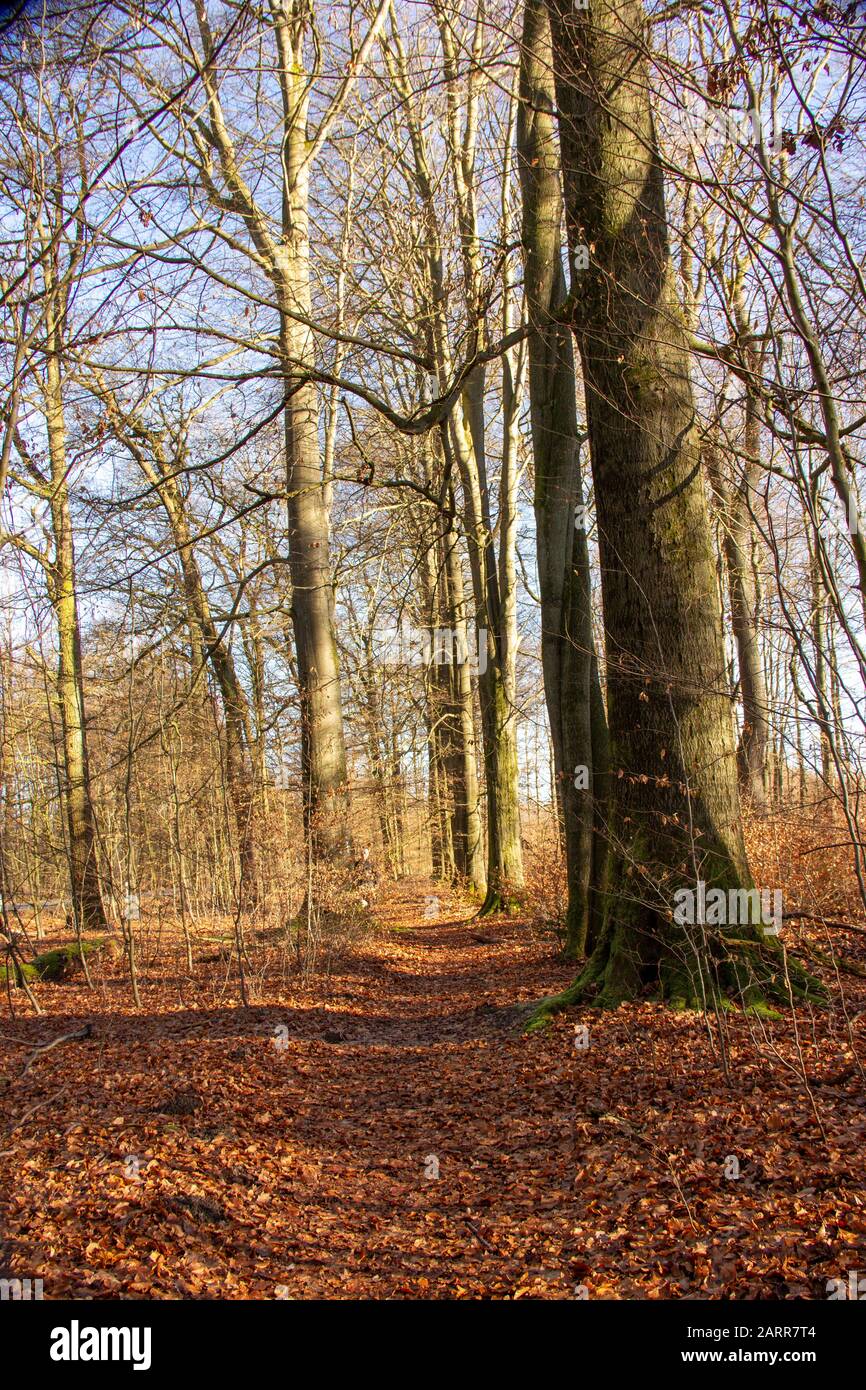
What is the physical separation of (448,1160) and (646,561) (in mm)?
3917

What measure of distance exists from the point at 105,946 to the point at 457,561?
1004cm

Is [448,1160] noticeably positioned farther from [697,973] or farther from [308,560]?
[308,560]

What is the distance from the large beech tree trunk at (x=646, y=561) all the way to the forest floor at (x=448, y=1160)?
698 mm

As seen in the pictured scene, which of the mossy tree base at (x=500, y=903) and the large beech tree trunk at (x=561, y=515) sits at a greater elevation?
the large beech tree trunk at (x=561, y=515)

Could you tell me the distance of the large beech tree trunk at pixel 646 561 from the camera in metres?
6.31

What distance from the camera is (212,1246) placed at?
13.3ft

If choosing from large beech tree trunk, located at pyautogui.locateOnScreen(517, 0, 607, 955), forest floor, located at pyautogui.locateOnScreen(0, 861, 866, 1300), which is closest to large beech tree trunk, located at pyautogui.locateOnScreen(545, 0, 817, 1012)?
forest floor, located at pyautogui.locateOnScreen(0, 861, 866, 1300)

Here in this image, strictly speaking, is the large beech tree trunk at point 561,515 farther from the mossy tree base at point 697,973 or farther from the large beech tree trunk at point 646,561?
the large beech tree trunk at point 646,561

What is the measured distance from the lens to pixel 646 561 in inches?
258

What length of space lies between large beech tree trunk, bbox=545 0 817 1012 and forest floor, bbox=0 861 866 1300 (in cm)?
70

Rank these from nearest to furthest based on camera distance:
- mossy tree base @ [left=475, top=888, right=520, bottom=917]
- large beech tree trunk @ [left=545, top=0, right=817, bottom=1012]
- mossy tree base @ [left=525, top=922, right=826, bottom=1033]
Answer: mossy tree base @ [left=525, top=922, right=826, bottom=1033], large beech tree trunk @ [left=545, top=0, right=817, bottom=1012], mossy tree base @ [left=475, top=888, right=520, bottom=917]

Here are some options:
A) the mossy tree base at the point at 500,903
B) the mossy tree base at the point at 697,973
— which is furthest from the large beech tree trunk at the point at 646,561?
the mossy tree base at the point at 500,903

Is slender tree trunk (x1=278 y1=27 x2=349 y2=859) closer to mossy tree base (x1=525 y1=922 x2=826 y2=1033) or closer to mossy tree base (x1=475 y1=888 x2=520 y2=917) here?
mossy tree base (x1=475 y1=888 x2=520 y2=917)

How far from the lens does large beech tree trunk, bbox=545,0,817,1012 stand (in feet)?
20.7
